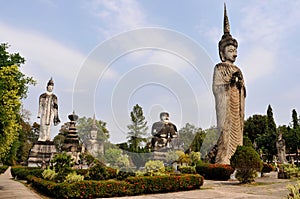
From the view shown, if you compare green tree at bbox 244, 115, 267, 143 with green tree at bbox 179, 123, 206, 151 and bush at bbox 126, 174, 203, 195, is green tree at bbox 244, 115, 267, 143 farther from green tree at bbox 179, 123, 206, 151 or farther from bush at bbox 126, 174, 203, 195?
bush at bbox 126, 174, 203, 195

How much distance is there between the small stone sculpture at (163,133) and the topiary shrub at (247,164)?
55.4 ft

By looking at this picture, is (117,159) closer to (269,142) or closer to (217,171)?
(217,171)

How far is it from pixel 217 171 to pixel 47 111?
16.5 metres

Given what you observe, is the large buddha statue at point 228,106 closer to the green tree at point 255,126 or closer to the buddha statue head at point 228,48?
the buddha statue head at point 228,48

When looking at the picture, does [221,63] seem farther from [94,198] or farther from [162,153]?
[94,198]

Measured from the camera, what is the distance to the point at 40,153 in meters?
23.2

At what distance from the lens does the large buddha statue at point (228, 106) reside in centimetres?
1911

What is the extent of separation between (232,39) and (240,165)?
35.7 feet

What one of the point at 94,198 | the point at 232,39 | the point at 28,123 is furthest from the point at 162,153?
the point at 28,123

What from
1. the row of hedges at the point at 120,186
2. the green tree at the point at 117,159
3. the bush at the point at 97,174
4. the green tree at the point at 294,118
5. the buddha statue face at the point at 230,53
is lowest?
the row of hedges at the point at 120,186

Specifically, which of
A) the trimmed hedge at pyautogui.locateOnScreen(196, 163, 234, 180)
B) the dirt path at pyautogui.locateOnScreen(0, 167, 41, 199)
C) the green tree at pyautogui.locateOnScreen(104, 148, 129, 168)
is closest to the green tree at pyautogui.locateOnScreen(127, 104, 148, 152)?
the green tree at pyautogui.locateOnScreen(104, 148, 129, 168)

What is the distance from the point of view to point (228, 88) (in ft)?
63.9

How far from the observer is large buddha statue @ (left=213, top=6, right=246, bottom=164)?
19.1 metres

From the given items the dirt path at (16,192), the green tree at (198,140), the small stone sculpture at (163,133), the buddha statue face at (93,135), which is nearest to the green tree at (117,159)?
the dirt path at (16,192)
